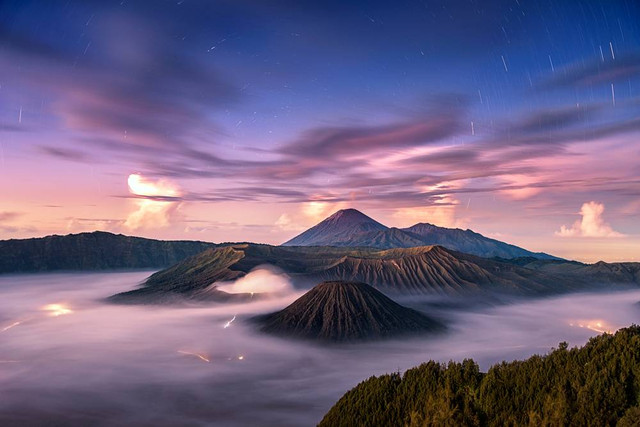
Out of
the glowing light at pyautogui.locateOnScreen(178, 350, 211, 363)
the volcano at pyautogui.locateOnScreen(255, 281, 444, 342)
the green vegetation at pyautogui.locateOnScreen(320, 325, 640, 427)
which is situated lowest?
the glowing light at pyautogui.locateOnScreen(178, 350, 211, 363)

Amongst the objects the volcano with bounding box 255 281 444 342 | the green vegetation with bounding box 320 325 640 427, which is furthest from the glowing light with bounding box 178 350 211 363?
the green vegetation with bounding box 320 325 640 427

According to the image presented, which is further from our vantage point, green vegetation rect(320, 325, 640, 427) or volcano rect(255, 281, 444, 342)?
volcano rect(255, 281, 444, 342)

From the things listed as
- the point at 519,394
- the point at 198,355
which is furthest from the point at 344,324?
the point at 519,394

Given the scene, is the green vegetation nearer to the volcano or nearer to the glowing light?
the volcano

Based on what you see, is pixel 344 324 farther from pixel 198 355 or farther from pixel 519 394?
pixel 519 394

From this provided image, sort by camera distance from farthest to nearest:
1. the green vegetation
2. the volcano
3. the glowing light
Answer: the volcano < the glowing light < the green vegetation

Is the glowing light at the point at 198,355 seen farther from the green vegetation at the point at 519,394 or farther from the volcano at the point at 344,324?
the green vegetation at the point at 519,394

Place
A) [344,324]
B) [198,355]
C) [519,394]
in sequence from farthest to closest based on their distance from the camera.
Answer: [344,324] → [198,355] → [519,394]

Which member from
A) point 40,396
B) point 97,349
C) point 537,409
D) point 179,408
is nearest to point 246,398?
point 179,408

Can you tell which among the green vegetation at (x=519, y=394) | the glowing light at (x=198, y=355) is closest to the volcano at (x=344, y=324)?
the glowing light at (x=198, y=355)
